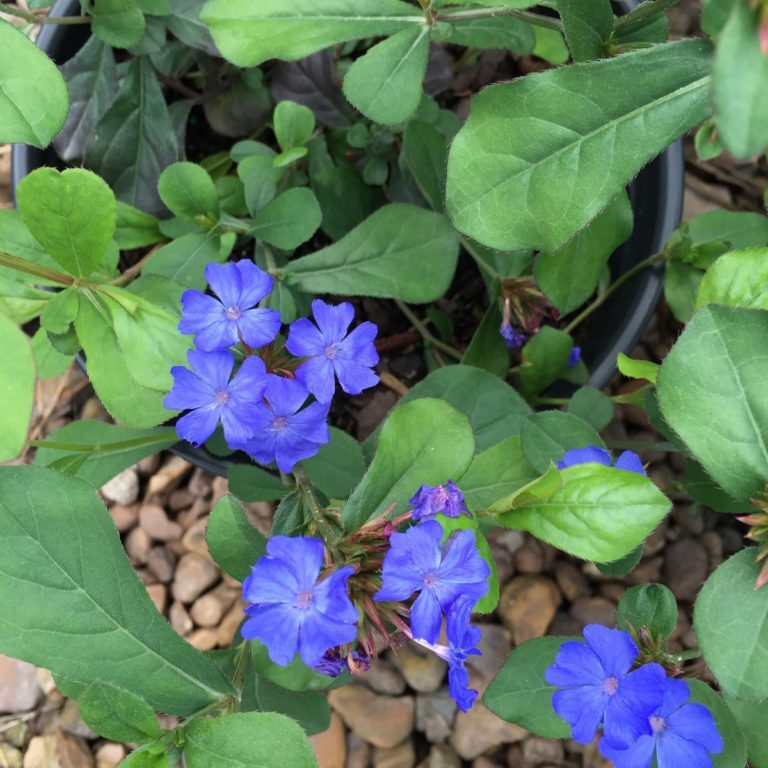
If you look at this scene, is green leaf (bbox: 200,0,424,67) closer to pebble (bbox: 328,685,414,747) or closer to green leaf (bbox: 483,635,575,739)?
green leaf (bbox: 483,635,575,739)

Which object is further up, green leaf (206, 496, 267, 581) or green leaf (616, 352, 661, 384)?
green leaf (616, 352, 661, 384)

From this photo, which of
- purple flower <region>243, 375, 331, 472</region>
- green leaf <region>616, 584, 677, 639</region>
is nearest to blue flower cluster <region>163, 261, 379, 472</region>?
purple flower <region>243, 375, 331, 472</region>

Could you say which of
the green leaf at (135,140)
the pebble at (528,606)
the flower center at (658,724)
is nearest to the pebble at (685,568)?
the pebble at (528,606)

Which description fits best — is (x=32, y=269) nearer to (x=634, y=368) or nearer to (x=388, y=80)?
(x=388, y=80)

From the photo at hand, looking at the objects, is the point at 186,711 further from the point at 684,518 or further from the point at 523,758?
the point at 684,518

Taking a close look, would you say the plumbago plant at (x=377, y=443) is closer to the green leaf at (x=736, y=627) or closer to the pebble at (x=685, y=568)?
the green leaf at (x=736, y=627)
